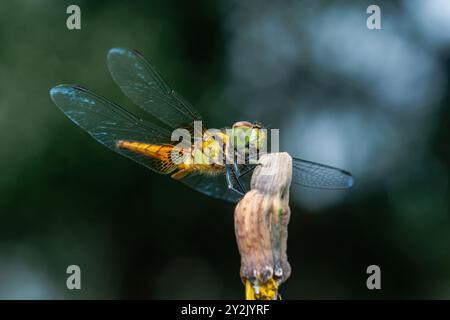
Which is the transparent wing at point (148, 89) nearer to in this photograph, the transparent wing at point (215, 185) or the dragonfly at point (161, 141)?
the dragonfly at point (161, 141)

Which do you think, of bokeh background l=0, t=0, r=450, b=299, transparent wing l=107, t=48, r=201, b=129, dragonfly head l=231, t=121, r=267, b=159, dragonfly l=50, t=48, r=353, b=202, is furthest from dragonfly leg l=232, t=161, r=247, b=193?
bokeh background l=0, t=0, r=450, b=299

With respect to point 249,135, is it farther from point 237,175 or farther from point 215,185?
point 215,185

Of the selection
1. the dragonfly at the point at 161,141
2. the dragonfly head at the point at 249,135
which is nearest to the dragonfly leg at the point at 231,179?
the dragonfly at the point at 161,141

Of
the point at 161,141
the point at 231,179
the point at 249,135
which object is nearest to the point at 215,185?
the point at 231,179

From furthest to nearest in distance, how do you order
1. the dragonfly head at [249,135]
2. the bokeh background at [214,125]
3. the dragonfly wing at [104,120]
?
the bokeh background at [214,125] < the dragonfly wing at [104,120] < the dragonfly head at [249,135]

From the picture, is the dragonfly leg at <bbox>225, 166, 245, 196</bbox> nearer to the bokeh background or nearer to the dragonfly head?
the dragonfly head

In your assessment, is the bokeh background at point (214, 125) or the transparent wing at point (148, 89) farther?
the bokeh background at point (214, 125)

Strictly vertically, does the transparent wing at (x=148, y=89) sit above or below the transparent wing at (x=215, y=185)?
above
